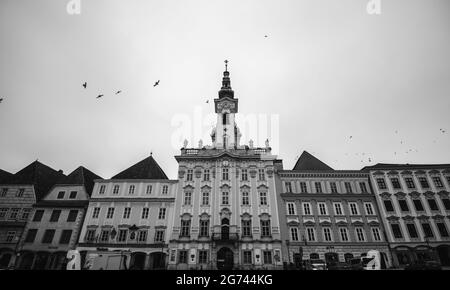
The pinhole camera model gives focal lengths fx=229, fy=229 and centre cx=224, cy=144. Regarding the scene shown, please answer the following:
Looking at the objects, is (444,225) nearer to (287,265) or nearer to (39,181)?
(287,265)

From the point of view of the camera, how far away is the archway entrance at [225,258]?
29592 millimetres

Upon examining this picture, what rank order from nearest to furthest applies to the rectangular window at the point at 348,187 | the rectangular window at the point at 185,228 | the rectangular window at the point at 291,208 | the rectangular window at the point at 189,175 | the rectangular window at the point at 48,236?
the rectangular window at the point at 48,236 → the rectangular window at the point at 185,228 → the rectangular window at the point at 291,208 → the rectangular window at the point at 348,187 → the rectangular window at the point at 189,175

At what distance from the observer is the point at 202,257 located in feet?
98.7

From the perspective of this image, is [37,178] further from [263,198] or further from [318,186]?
[318,186]

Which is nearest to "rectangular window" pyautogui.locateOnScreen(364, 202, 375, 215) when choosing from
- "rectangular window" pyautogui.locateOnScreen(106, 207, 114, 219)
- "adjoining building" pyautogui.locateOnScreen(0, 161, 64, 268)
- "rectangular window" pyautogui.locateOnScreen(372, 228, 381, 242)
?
"rectangular window" pyautogui.locateOnScreen(372, 228, 381, 242)

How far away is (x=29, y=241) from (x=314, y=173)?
135 feet

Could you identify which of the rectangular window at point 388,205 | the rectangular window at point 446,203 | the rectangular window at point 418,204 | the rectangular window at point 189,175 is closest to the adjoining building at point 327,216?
the rectangular window at point 388,205

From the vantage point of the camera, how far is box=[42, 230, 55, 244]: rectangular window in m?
30.8

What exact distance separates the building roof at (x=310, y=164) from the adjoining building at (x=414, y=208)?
6.21 m

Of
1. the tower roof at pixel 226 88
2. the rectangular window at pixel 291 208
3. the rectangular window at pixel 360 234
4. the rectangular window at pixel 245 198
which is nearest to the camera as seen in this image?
the rectangular window at pixel 360 234

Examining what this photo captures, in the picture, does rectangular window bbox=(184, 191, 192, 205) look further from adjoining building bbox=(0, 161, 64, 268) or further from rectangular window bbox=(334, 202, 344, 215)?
adjoining building bbox=(0, 161, 64, 268)

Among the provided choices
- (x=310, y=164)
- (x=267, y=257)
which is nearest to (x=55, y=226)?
(x=267, y=257)

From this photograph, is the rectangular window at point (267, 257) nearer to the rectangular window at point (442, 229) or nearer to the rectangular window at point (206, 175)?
the rectangular window at point (206, 175)

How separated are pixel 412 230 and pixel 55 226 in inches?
1929
